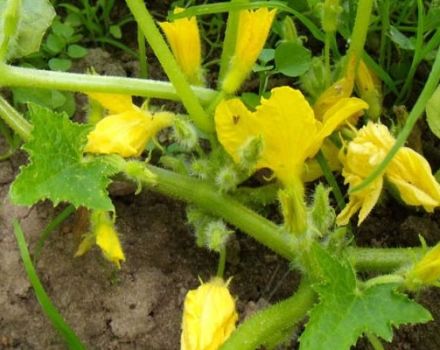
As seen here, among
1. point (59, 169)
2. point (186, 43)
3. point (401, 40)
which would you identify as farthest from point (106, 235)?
point (401, 40)

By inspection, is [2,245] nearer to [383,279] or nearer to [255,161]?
[255,161]

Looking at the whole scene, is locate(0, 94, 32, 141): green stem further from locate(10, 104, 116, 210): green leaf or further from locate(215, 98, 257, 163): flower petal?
locate(215, 98, 257, 163): flower petal

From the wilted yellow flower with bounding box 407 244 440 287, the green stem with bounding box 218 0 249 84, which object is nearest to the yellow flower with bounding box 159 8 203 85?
the green stem with bounding box 218 0 249 84

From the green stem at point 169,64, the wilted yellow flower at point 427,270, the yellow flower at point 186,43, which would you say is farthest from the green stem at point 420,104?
the yellow flower at point 186,43

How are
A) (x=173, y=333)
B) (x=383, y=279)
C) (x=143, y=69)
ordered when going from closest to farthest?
(x=383, y=279), (x=173, y=333), (x=143, y=69)

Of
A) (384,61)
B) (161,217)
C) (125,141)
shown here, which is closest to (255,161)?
(125,141)

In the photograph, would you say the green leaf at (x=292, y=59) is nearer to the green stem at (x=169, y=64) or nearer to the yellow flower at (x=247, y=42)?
the yellow flower at (x=247, y=42)
